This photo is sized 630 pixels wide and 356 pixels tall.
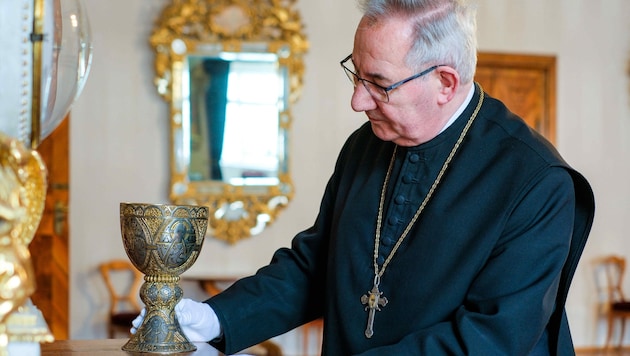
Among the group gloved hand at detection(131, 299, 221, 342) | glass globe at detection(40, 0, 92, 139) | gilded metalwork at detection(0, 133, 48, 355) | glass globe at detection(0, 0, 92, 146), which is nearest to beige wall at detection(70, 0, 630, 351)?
gloved hand at detection(131, 299, 221, 342)

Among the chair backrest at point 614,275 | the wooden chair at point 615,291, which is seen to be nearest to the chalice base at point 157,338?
the wooden chair at point 615,291

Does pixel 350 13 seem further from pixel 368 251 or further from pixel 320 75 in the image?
pixel 368 251

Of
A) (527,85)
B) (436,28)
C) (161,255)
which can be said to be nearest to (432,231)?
(436,28)

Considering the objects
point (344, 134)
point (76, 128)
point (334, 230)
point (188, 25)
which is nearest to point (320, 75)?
point (344, 134)

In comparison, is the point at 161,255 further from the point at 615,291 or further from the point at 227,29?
the point at 615,291

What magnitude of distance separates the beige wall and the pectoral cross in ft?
18.4

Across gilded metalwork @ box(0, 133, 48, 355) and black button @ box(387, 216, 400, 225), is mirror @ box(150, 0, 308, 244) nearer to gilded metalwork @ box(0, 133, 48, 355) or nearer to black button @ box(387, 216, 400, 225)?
black button @ box(387, 216, 400, 225)

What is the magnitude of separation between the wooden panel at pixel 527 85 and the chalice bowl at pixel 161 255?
698 cm

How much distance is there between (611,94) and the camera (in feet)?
29.7

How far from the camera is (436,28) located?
2.34m

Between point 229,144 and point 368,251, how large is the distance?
5.52 meters

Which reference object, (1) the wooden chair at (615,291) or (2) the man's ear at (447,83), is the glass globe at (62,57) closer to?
(2) the man's ear at (447,83)

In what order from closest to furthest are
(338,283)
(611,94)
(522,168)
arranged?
(522,168) < (338,283) < (611,94)

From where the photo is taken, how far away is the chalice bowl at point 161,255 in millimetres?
1938
